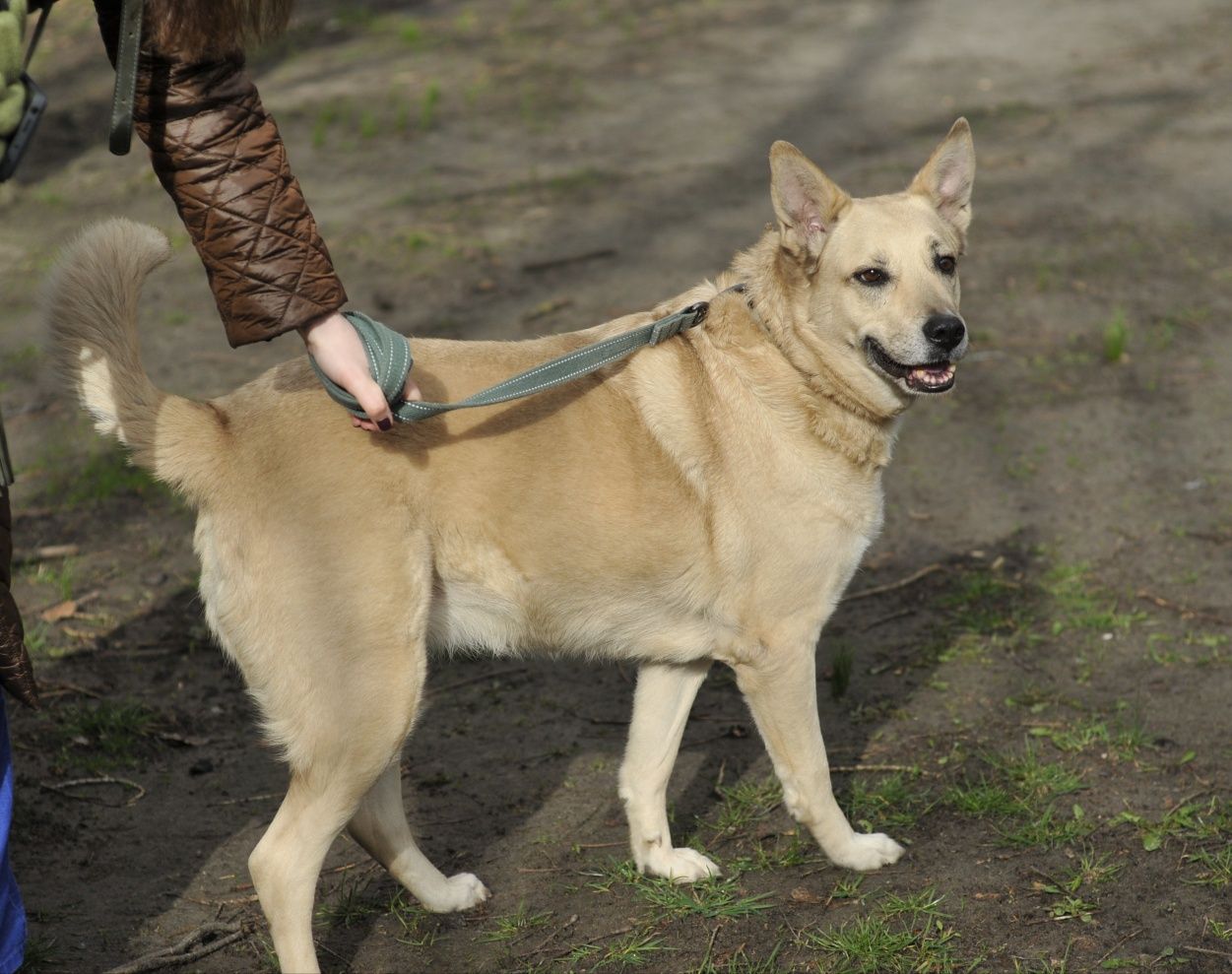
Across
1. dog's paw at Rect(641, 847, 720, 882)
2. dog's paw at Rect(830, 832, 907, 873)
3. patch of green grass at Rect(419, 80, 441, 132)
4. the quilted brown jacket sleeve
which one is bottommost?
dog's paw at Rect(830, 832, 907, 873)

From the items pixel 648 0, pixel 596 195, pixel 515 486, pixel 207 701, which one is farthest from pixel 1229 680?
pixel 648 0

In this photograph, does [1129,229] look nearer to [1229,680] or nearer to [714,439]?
[1229,680]

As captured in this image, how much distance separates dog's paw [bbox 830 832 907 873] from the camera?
3.67 metres

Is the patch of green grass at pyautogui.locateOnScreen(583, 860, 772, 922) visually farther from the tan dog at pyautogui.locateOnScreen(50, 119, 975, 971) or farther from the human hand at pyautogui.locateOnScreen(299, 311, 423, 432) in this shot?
the human hand at pyautogui.locateOnScreen(299, 311, 423, 432)

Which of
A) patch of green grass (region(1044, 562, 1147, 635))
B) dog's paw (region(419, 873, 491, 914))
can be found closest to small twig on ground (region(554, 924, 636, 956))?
dog's paw (region(419, 873, 491, 914))

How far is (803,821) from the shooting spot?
367 centimetres

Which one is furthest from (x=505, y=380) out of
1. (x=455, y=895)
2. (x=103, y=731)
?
(x=103, y=731)

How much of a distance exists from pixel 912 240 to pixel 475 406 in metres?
1.34

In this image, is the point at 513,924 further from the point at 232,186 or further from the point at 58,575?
the point at 58,575

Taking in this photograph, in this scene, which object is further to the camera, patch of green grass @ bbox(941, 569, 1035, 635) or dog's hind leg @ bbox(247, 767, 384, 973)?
patch of green grass @ bbox(941, 569, 1035, 635)

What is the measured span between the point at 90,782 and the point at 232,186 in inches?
92.7

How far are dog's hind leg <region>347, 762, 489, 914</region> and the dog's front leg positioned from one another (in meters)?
0.92

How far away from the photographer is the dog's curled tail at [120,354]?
304 centimetres

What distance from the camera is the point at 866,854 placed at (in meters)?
3.68
